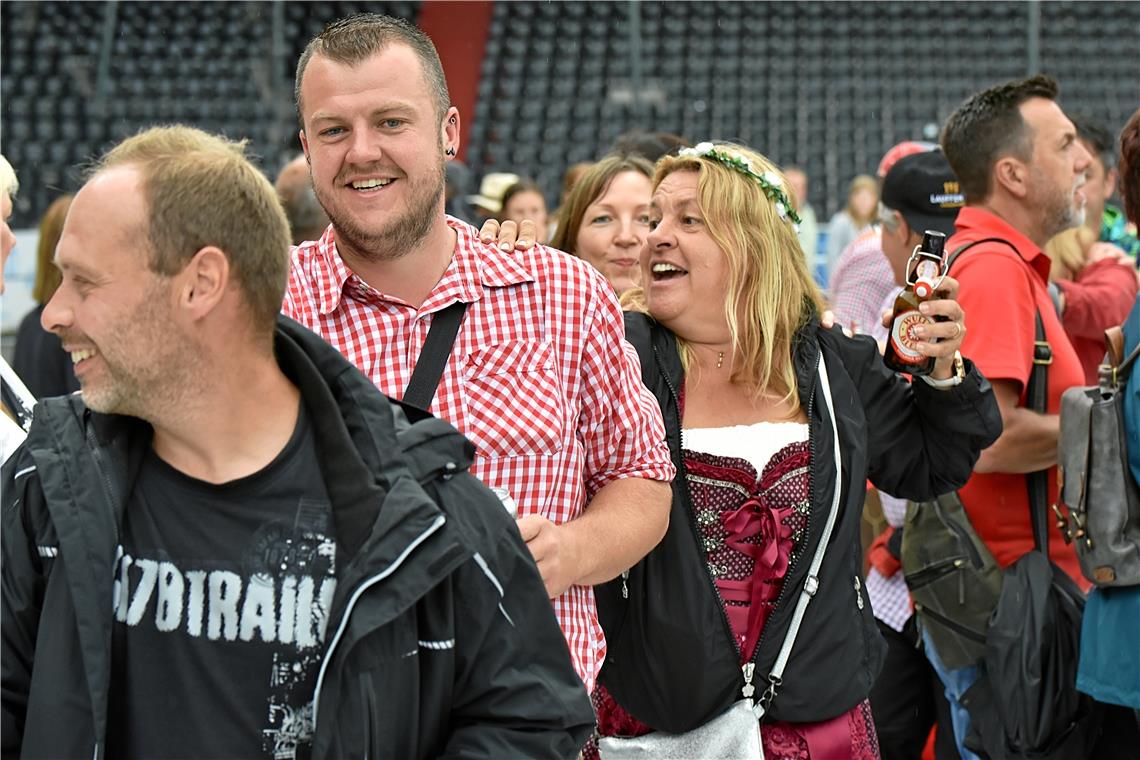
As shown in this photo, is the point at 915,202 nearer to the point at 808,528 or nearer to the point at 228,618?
the point at 808,528

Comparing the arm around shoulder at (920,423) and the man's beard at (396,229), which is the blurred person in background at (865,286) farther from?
the man's beard at (396,229)

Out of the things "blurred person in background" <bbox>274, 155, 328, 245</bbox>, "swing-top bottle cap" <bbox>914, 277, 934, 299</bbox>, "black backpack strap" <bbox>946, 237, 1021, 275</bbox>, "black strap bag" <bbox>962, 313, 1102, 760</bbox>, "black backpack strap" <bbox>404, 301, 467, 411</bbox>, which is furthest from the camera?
"blurred person in background" <bbox>274, 155, 328, 245</bbox>

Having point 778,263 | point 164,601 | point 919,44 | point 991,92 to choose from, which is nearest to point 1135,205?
point 991,92

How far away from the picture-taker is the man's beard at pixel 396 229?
2.10 metres

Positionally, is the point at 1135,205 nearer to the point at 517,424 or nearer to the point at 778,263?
the point at 778,263

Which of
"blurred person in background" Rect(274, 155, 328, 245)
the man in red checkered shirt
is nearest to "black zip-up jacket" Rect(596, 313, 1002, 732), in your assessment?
the man in red checkered shirt

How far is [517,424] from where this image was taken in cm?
207

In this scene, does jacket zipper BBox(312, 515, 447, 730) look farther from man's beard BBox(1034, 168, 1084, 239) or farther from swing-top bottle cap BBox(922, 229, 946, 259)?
man's beard BBox(1034, 168, 1084, 239)

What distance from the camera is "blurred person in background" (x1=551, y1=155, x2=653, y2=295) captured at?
3641 millimetres

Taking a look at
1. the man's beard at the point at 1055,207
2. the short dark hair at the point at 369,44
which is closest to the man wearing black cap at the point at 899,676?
the man's beard at the point at 1055,207

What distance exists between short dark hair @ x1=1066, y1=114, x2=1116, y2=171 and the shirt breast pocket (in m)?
3.55

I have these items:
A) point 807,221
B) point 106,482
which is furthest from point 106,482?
point 807,221

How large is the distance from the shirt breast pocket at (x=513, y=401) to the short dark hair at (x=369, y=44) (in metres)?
0.42

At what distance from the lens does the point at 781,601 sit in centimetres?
250
